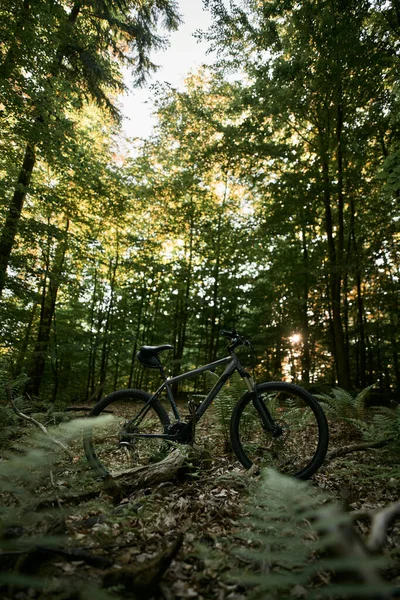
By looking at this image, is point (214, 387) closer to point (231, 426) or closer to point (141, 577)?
point (231, 426)

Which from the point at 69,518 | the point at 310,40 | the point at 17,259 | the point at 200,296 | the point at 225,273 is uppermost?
the point at 310,40

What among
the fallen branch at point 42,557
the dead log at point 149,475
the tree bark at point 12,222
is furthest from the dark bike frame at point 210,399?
the tree bark at point 12,222

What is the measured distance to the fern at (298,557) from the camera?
79 centimetres

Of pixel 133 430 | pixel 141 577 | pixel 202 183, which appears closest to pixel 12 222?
pixel 133 430

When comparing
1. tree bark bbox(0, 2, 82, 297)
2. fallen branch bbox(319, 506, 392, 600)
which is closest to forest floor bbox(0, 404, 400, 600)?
fallen branch bbox(319, 506, 392, 600)

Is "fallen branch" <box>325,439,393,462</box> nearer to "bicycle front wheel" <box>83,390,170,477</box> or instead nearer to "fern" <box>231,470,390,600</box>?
"fern" <box>231,470,390,600</box>

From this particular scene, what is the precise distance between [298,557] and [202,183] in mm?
11870

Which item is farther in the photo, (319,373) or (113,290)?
(319,373)

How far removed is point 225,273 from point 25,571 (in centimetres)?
1038

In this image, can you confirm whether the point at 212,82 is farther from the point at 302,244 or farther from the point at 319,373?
the point at 319,373

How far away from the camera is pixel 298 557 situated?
4.13ft

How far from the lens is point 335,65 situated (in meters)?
5.84

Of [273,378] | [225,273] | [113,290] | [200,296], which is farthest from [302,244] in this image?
[113,290]

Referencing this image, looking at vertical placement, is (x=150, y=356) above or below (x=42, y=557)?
above
